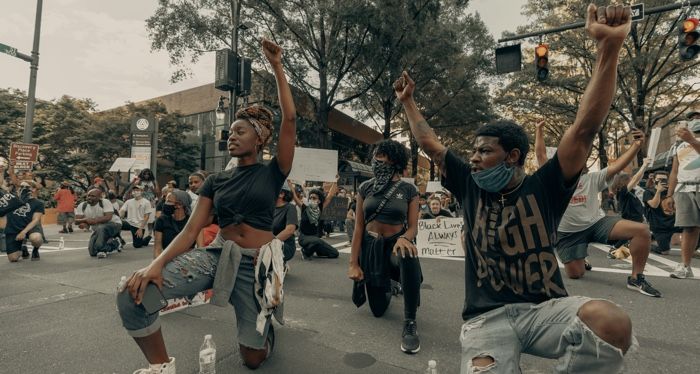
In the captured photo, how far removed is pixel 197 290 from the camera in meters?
2.53

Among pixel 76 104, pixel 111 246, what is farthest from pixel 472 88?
pixel 76 104

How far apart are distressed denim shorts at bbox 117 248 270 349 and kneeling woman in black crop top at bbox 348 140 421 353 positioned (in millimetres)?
1213

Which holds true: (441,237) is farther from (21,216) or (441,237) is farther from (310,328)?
(21,216)

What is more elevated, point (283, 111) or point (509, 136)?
point (283, 111)

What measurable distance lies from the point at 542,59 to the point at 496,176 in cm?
909

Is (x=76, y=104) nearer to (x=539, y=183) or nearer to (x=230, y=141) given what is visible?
(x=230, y=141)

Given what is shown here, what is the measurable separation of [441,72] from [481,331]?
20.8m

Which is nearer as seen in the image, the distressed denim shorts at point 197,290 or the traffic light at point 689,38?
the distressed denim shorts at point 197,290

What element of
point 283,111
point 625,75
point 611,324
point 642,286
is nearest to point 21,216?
point 283,111

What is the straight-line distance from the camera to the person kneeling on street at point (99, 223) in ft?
26.8

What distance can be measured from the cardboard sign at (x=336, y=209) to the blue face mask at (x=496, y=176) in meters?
9.12

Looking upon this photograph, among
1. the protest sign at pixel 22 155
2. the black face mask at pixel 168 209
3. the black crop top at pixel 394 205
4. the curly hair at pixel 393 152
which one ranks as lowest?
the black face mask at pixel 168 209

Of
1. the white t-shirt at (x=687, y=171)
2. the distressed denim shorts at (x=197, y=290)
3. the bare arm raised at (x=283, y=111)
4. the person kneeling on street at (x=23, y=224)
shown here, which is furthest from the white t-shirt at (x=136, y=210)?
the white t-shirt at (x=687, y=171)

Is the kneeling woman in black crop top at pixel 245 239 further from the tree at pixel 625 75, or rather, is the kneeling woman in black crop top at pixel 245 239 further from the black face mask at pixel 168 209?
the tree at pixel 625 75
